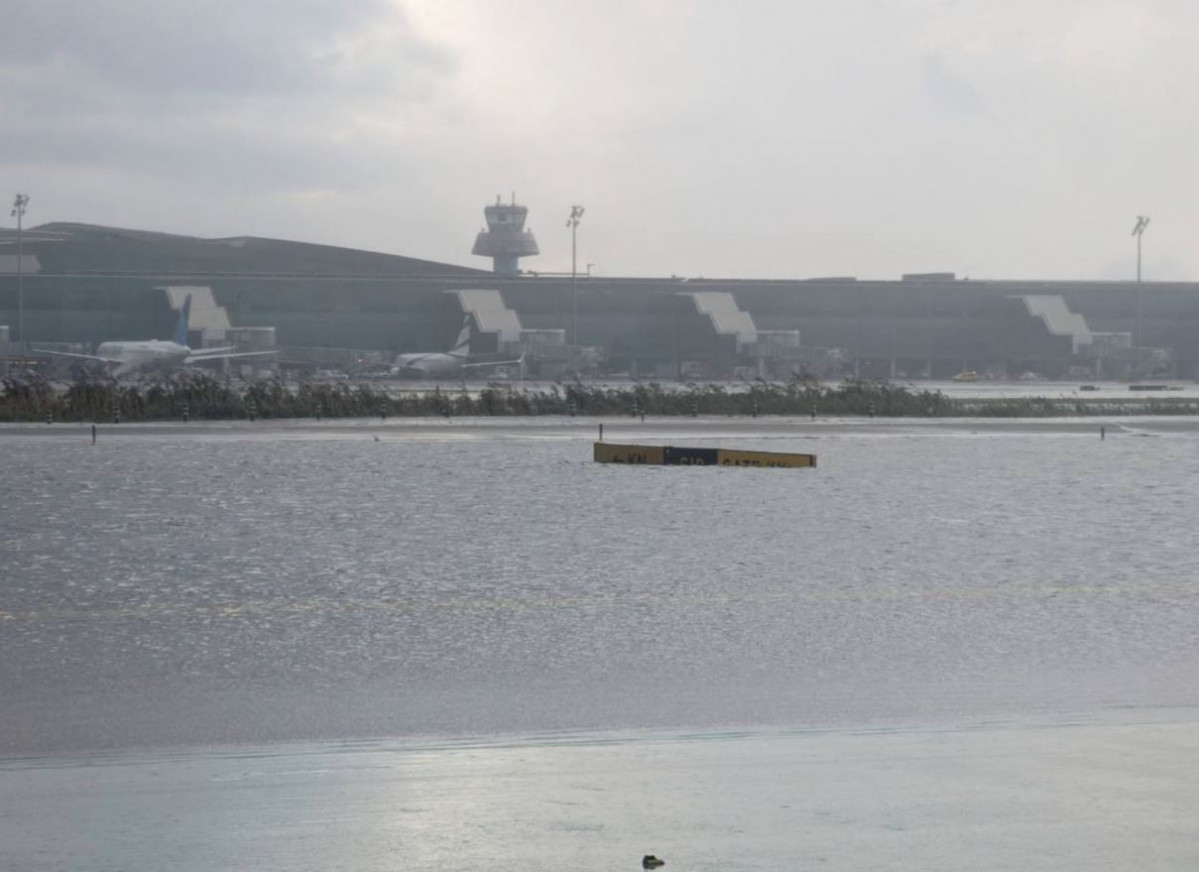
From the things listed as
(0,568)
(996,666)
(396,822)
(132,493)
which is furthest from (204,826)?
(132,493)

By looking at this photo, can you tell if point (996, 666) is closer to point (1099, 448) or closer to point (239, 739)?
point (239, 739)

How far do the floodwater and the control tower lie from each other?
498ft

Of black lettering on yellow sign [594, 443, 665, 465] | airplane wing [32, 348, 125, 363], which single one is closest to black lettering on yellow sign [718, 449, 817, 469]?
black lettering on yellow sign [594, 443, 665, 465]

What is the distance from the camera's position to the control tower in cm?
17700

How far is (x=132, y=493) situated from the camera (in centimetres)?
2656

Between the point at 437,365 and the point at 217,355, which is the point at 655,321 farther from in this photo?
the point at 217,355

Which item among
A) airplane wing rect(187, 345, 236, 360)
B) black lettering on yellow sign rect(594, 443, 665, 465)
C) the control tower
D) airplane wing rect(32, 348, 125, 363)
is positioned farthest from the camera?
the control tower

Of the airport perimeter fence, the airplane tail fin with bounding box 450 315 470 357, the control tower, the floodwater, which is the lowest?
the floodwater

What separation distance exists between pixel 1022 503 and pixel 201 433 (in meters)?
25.5

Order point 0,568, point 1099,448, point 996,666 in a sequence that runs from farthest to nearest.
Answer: point 1099,448 → point 0,568 → point 996,666

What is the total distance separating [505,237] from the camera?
581ft

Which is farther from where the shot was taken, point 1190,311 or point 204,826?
point 1190,311

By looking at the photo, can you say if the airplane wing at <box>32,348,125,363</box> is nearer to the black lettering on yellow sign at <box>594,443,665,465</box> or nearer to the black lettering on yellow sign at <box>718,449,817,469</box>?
the black lettering on yellow sign at <box>594,443,665,465</box>

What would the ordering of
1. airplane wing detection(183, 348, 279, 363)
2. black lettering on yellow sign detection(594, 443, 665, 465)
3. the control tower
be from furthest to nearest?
the control tower, airplane wing detection(183, 348, 279, 363), black lettering on yellow sign detection(594, 443, 665, 465)
